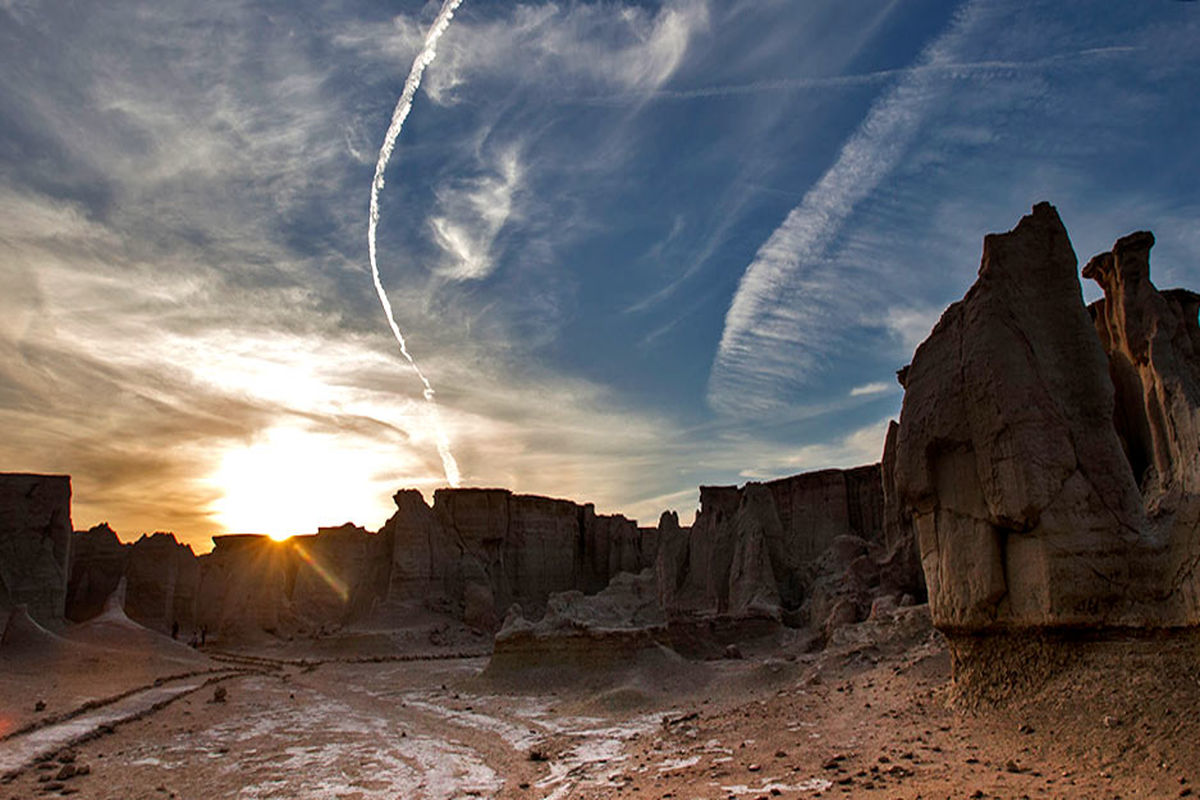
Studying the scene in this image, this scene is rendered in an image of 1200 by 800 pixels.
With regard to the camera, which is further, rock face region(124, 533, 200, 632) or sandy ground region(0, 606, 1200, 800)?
rock face region(124, 533, 200, 632)

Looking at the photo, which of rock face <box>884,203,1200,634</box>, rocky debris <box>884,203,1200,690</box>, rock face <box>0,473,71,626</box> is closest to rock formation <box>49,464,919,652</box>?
rock face <box>0,473,71,626</box>

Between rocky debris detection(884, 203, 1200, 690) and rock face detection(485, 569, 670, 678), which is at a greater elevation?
rocky debris detection(884, 203, 1200, 690)

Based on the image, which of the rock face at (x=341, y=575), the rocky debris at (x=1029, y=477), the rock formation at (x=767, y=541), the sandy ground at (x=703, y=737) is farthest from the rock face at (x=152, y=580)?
the rocky debris at (x=1029, y=477)

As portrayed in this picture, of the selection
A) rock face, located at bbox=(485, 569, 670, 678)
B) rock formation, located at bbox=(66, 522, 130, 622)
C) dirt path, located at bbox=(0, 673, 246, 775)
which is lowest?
dirt path, located at bbox=(0, 673, 246, 775)

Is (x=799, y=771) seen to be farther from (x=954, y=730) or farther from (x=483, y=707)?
(x=483, y=707)

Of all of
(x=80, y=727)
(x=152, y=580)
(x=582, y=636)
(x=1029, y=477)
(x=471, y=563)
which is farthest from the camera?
(x=471, y=563)

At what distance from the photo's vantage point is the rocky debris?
9164 millimetres

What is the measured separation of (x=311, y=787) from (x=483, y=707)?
9816mm

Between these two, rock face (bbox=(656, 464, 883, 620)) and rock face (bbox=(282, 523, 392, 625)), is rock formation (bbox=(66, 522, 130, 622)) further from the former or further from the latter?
rock face (bbox=(656, 464, 883, 620))

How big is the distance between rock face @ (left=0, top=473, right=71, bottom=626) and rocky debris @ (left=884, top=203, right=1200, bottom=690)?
1683 inches

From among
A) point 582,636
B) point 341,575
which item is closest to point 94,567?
point 341,575

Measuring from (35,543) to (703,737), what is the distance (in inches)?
1556

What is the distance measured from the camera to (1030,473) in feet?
33.1

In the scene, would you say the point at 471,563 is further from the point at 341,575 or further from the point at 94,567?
the point at 94,567
